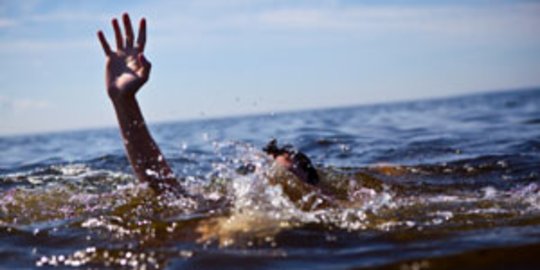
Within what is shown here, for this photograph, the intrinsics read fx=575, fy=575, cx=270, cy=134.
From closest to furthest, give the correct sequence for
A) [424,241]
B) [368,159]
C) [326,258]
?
[326,258] → [424,241] → [368,159]

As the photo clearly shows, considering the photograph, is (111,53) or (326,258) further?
(111,53)

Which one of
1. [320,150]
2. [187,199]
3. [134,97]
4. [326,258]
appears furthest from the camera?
[320,150]

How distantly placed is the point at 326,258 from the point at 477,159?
6.63 metres

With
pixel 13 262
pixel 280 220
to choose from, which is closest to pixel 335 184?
pixel 280 220

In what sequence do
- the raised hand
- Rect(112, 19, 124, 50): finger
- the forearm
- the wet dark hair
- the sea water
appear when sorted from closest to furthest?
the sea water → the raised hand → the forearm → Rect(112, 19, 124, 50): finger → the wet dark hair

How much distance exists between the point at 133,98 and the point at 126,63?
0.33 metres

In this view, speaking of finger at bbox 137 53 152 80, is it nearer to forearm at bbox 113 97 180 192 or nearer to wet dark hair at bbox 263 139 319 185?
forearm at bbox 113 97 180 192

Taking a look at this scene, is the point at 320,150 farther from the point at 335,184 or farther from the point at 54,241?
the point at 54,241

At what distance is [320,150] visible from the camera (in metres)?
12.2

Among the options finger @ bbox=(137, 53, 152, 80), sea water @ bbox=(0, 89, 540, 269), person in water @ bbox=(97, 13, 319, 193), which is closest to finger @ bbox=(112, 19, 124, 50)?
person in water @ bbox=(97, 13, 319, 193)

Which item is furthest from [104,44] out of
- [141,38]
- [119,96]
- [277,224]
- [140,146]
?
[277,224]

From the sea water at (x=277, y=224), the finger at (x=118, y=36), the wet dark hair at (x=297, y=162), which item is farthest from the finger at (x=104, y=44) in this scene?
the wet dark hair at (x=297, y=162)

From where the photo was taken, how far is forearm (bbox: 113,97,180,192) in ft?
16.0

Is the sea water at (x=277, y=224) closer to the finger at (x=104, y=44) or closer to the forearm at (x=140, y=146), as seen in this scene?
the forearm at (x=140, y=146)
